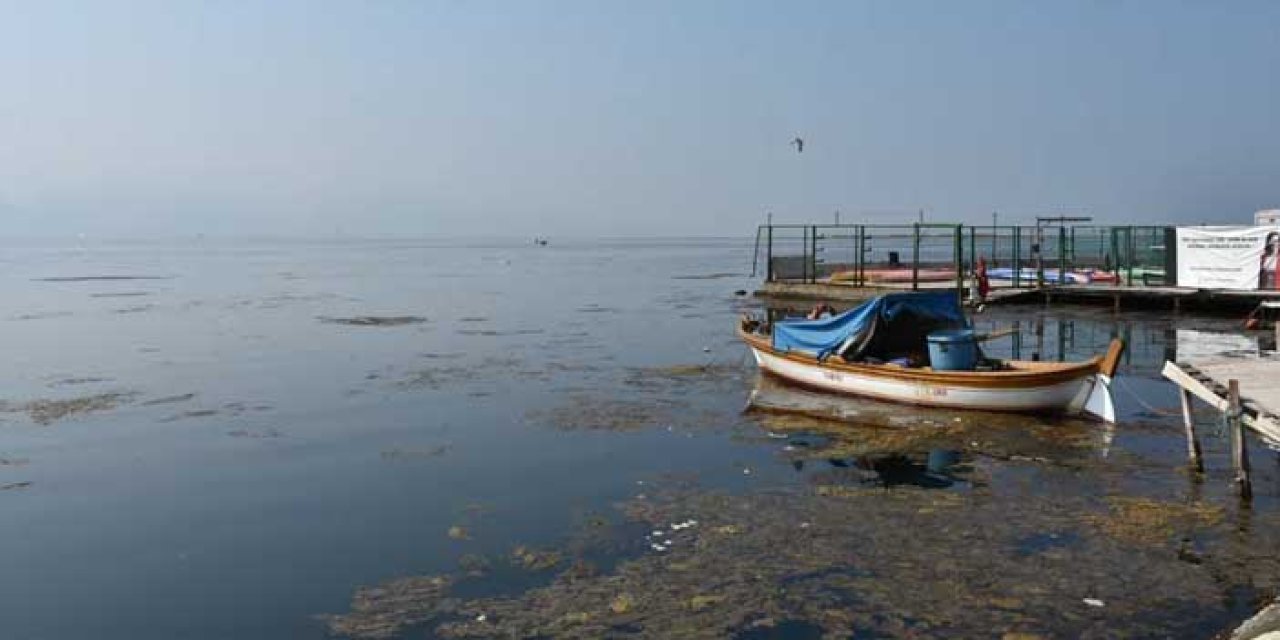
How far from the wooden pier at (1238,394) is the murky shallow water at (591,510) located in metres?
0.58

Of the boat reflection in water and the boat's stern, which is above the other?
the boat's stern

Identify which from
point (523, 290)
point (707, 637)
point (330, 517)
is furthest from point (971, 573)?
point (523, 290)

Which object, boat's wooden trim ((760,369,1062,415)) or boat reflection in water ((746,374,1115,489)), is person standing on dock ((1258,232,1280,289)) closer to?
boat's wooden trim ((760,369,1062,415))

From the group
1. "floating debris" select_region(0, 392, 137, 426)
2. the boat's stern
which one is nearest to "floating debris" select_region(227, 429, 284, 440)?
"floating debris" select_region(0, 392, 137, 426)

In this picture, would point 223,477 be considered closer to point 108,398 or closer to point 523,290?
point 108,398

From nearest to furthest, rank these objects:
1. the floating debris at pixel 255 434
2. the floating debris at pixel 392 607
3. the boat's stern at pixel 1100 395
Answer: the floating debris at pixel 392 607, the boat's stern at pixel 1100 395, the floating debris at pixel 255 434

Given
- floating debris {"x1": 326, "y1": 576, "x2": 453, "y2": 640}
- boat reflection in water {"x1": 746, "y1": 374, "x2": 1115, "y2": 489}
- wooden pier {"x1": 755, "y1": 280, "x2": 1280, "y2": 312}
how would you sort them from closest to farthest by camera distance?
floating debris {"x1": 326, "y1": 576, "x2": 453, "y2": 640} → boat reflection in water {"x1": 746, "y1": 374, "x2": 1115, "y2": 489} → wooden pier {"x1": 755, "y1": 280, "x2": 1280, "y2": 312}

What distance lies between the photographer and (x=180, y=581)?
40.4 ft

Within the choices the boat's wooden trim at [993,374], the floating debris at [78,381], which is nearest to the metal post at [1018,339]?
the boat's wooden trim at [993,374]

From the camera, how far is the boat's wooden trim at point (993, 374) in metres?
19.9

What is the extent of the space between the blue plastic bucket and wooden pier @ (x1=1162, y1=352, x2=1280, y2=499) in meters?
5.14

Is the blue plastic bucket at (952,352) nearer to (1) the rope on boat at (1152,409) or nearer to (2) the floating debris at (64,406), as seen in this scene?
(1) the rope on boat at (1152,409)

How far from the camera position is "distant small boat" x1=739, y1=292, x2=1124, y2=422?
65.8 feet

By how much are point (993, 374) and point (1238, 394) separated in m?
7.16
